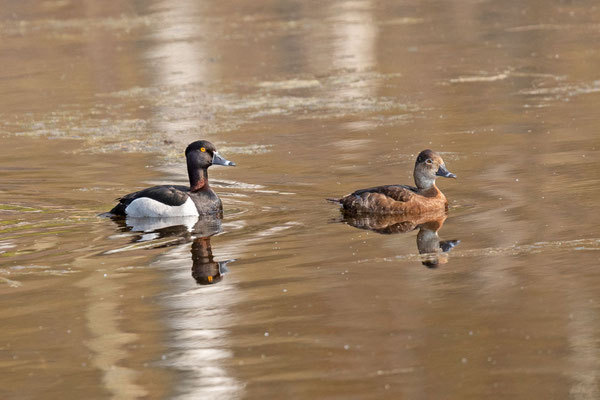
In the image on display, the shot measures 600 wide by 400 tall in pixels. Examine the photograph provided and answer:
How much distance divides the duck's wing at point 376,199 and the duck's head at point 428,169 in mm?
445

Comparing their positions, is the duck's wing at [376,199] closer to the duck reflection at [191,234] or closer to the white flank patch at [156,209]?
the duck reflection at [191,234]

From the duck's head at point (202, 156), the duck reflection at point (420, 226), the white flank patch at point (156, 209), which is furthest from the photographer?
the duck's head at point (202, 156)

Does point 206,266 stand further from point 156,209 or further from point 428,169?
point 428,169

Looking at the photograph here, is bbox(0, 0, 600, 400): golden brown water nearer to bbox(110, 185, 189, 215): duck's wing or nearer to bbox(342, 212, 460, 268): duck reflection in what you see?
bbox(342, 212, 460, 268): duck reflection

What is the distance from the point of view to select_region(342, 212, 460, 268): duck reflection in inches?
454

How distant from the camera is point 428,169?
14023 mm

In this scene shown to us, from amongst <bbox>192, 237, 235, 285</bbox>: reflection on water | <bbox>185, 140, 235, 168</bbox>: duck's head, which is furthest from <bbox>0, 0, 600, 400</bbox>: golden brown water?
<bbox>185, 140, 235, 168</bbox>: duck's head

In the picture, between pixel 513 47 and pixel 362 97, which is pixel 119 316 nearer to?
pixel 362 97

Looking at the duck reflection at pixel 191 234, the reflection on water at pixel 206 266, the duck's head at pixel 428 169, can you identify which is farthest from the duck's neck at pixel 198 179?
the duck's head at pixel 428 169

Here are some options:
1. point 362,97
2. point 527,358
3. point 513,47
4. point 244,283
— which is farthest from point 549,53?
point 527,358

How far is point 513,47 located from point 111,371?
70.2 ft

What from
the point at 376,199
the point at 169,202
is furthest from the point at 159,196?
the point at 376,199

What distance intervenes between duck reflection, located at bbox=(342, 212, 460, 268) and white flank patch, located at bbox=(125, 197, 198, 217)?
6.69ft

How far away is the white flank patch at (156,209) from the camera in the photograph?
13.9 meters
